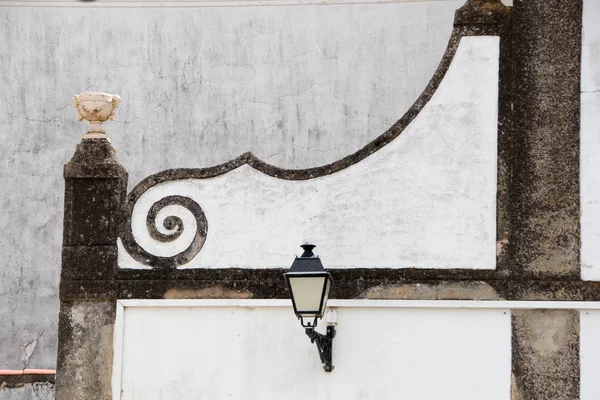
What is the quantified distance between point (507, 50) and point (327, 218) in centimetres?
171

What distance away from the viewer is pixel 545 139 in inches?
403

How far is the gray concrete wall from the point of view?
44.6 ft

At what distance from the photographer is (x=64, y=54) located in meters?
14.0

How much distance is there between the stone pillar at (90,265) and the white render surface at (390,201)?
19 cm

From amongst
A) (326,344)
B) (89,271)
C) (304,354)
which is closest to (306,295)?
(326,344)

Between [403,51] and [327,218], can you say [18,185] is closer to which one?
[403,51]

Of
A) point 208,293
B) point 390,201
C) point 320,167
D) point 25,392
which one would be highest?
point 320,167

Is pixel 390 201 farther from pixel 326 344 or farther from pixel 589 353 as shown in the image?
pixel 589 353

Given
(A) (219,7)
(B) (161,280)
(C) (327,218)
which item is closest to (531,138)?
(C) (327,218)

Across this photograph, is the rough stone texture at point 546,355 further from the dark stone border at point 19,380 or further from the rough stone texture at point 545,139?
the dark stone border at point 19,380

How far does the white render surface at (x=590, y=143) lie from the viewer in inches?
396

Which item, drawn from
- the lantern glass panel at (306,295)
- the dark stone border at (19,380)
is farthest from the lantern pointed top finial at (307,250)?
the dark stone border at (19,380)

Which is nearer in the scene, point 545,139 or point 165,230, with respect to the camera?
point 545,139

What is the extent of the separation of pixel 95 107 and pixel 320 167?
1644 mm
